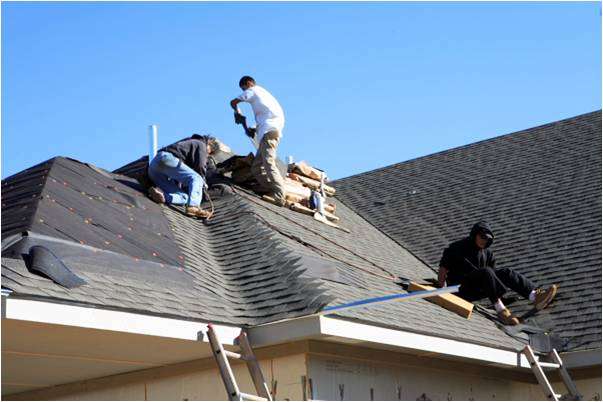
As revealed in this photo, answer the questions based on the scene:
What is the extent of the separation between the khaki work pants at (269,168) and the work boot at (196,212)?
112 cm

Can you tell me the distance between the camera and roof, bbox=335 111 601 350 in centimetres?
1112

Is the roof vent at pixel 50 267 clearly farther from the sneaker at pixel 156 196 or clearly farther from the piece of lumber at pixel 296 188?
the piece of lumber at pixel 296 188

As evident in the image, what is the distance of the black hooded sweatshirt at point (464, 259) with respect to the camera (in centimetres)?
1078

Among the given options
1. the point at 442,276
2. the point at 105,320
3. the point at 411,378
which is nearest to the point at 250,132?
the point at 442,276

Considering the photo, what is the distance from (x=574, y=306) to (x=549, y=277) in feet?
2.70

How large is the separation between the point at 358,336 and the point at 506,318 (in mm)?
3203

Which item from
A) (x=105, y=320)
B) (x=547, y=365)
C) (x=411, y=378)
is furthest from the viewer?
(x=547, y=365)

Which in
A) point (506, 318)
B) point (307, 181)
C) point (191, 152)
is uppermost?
point (307, 181)

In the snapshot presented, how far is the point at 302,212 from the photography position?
12.2 metres

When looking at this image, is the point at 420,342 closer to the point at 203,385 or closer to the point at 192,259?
the point at 203,385

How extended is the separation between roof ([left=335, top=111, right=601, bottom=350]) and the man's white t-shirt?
294cm

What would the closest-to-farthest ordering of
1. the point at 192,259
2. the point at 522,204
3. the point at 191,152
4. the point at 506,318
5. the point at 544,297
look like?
the point at 192,259 → the point at 506,318 → the point at 544,297 → the point at 191,152 → the point at 522,204

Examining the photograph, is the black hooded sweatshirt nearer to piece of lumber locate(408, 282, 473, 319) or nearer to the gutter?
piece of lumber locate(408, 282, 473, 319)

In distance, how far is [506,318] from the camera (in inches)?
411
